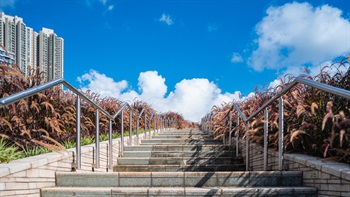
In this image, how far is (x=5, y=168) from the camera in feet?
8.68

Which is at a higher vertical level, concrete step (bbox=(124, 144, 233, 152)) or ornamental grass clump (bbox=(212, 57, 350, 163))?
ornamental grass clump (bbox=(212, 57, 350, 163))

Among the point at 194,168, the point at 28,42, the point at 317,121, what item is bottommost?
the point at 194,168

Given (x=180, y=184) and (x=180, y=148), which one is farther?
(x=180, y=148)

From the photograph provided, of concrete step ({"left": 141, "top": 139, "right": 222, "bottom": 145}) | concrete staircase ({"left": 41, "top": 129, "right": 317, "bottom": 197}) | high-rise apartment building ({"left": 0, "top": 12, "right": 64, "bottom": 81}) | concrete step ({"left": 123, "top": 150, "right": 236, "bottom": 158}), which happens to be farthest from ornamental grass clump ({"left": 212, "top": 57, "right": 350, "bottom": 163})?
high-rise apartment building ({"left": 0, "top": 12, "right": 64, "bottom": 81})

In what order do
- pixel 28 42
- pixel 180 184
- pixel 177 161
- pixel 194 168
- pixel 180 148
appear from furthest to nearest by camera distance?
pixel 28 42
pixel 180 148
pixel 177 161
pixel 194 168
pixel 180 184

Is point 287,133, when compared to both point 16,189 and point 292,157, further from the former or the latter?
point 16,189

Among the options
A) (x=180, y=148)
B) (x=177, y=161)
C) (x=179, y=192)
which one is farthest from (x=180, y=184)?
(x=180, y=148)

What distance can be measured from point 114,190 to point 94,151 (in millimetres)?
1462

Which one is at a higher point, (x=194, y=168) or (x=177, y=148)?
Answer: (x=177, y=148)

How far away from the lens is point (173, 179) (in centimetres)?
351

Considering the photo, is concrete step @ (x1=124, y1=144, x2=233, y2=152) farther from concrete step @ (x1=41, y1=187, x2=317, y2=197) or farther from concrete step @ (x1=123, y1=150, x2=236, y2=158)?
concrete step @ (x1=41, y1=187, x2=317, y2=197)

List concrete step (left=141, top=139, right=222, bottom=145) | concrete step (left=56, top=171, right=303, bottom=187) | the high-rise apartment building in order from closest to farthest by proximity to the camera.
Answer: concrete step (left=56, top=171, right=303, bottom=187) → concrete step (left=141, top=139, right=222, bottom=145) → the high-rise apartment building

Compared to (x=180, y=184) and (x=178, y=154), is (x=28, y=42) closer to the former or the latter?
(x=178, y=154)

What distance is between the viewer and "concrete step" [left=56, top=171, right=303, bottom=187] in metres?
3.47
